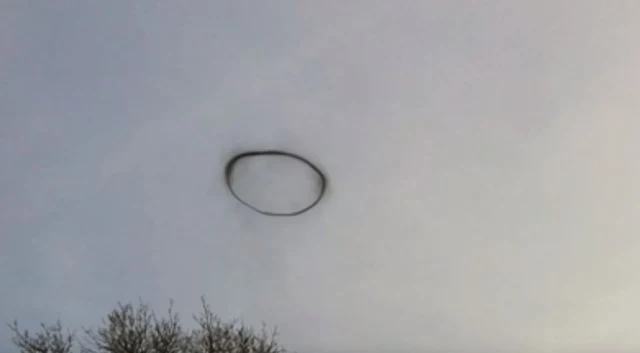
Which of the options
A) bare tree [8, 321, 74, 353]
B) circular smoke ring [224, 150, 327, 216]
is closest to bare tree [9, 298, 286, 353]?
bare tree [8, 321, 74, 353]

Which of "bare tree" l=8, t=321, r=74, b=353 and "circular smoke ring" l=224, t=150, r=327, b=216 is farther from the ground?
"circular smoke ring" l=224, t=150, r=327, b=216

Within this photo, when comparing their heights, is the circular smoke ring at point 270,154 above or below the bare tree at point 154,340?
above

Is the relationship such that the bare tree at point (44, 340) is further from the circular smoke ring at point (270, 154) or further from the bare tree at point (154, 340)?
the circular smoke ring at point (270, 154)

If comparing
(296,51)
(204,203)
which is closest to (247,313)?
(204,203)

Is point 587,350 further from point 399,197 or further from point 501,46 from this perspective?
point 501,46

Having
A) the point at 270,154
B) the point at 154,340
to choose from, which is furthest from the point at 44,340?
the point at 270,154

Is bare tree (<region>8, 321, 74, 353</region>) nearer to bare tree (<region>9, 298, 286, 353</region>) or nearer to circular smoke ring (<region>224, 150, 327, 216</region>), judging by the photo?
bare tree (<region>9, 298, 286, 353</region>)

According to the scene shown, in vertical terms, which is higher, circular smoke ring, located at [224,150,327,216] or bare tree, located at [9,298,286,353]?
circular smoke ring, located at [224,150,327,216]

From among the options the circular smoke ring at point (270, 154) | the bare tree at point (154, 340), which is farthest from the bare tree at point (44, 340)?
the circular smoke ring at point (270, 154)

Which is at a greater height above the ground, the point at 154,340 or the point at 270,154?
the point at 270,154

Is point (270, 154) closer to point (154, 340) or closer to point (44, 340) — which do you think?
point (154, 340)

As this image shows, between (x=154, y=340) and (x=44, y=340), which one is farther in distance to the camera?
(x=44, y=340)
